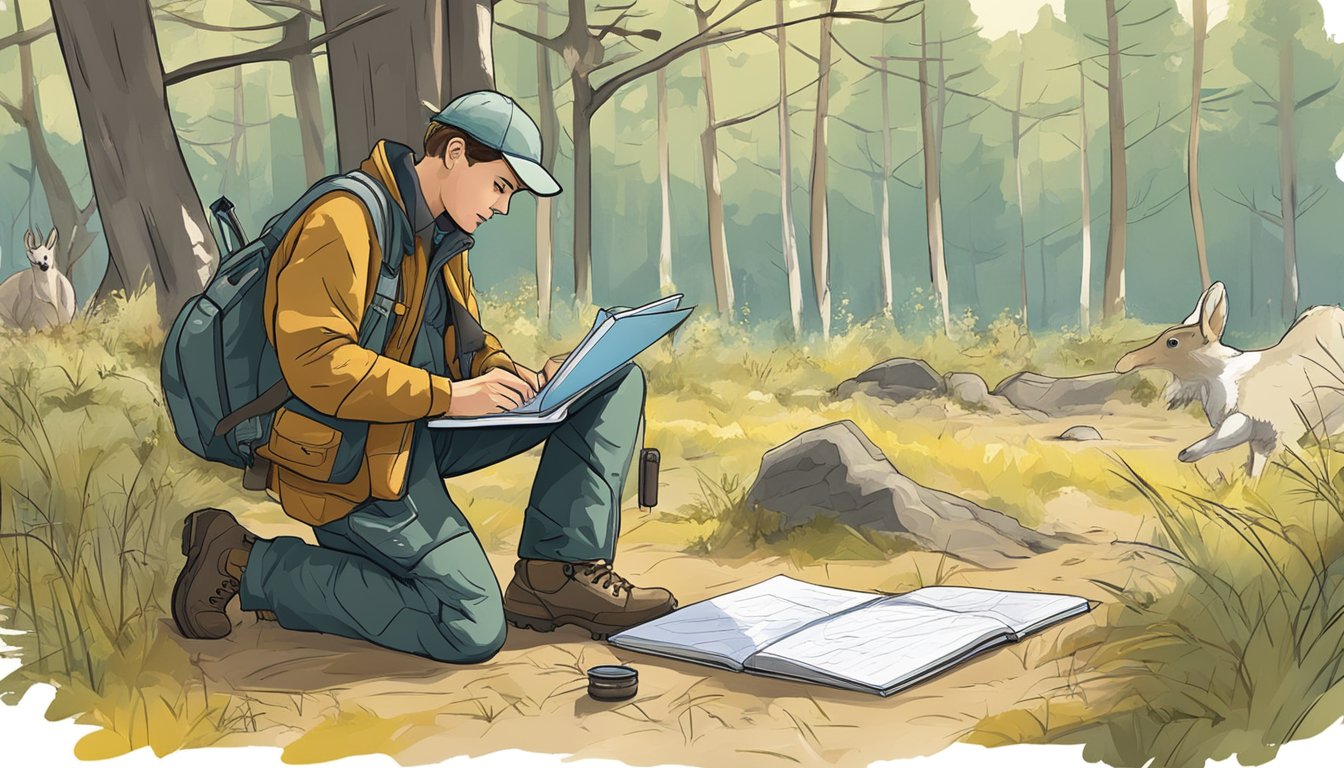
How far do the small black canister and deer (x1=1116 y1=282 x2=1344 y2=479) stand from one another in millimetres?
3345

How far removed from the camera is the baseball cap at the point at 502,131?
3.26 m

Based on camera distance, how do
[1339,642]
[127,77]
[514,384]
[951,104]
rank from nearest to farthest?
[1339,642]
[514,384]
[127,77]
[951,104]

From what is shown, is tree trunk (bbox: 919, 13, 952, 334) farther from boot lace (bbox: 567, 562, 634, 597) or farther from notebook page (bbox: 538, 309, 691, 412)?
notebook page (bbox: 538, 309, 691, 412)

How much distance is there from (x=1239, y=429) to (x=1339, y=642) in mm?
2560

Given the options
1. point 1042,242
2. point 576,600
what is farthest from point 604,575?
point 1042,242

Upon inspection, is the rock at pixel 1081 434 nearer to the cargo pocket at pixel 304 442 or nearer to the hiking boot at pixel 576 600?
the hiking boot at pixel 576 600

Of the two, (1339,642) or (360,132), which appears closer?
(1339,642)

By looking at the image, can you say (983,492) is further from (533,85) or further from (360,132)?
(533,85)

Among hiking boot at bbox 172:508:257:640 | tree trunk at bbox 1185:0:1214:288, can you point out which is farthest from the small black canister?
tree trunk at bbox 1185:0:1214:288

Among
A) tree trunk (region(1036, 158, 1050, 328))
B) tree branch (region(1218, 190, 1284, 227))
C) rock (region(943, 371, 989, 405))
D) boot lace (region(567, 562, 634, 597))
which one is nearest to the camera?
boot lace (region(567, 562, 634, 597))

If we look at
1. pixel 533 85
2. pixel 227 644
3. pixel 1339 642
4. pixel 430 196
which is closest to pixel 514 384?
pixel 430 196

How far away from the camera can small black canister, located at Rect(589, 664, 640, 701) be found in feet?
10.3

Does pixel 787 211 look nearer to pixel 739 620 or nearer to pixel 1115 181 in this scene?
pixel 1115 181

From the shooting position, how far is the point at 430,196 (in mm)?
3357
